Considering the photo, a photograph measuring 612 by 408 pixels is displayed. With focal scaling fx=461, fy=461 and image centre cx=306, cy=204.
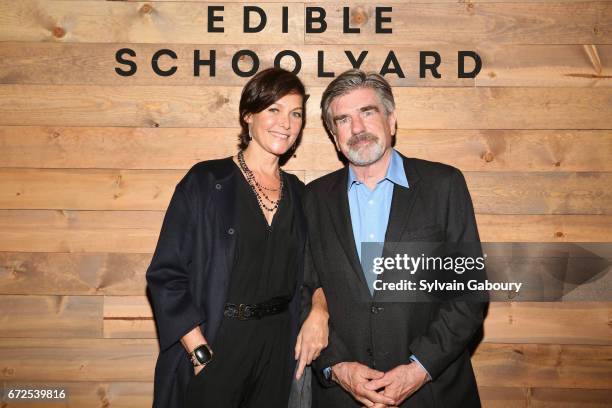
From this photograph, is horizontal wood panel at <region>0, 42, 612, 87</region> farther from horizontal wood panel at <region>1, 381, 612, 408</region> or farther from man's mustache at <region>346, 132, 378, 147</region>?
horizontal wood panel at <region>1, 381, 612, 408</region>

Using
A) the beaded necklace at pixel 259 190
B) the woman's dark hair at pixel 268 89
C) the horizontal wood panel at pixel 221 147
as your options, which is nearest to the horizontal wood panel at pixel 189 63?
the horizontal wood panel at pixel 221 147

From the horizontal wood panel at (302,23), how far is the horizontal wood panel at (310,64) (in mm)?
44

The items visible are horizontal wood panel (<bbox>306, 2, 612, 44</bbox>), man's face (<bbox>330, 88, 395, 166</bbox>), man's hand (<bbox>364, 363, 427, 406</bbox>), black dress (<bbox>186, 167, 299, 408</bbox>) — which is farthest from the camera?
horizontal wood panel (<bbox>306, 2, 612, 44</bbox>)

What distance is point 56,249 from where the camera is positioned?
99.6 inches

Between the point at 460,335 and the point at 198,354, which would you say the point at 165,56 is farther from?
the point at 460,335

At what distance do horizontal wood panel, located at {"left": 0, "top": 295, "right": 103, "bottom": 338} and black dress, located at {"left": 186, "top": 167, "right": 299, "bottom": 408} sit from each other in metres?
1.01

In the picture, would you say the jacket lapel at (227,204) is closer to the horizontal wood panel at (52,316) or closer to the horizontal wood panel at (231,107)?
the horizontal wood panel at (231,107)

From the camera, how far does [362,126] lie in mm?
1967

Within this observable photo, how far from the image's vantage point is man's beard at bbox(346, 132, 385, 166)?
1938 mm

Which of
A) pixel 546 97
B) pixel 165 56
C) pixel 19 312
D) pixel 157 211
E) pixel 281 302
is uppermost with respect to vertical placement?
pixel 165 56

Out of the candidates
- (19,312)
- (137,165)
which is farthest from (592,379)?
(19,312)

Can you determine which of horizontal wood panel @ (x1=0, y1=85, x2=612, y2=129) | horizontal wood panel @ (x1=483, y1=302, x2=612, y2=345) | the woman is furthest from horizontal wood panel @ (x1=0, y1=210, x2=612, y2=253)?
the woman

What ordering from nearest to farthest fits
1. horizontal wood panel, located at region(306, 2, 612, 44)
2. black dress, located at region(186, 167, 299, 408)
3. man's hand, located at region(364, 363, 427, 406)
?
man's hand, located at region(364, 363, 427, 406)
black dress, located at region(186, 167, 299, 408)
horizontal wood panel, located at region(306, 2, 612, 44)

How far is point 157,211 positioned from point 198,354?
3.26 feet
